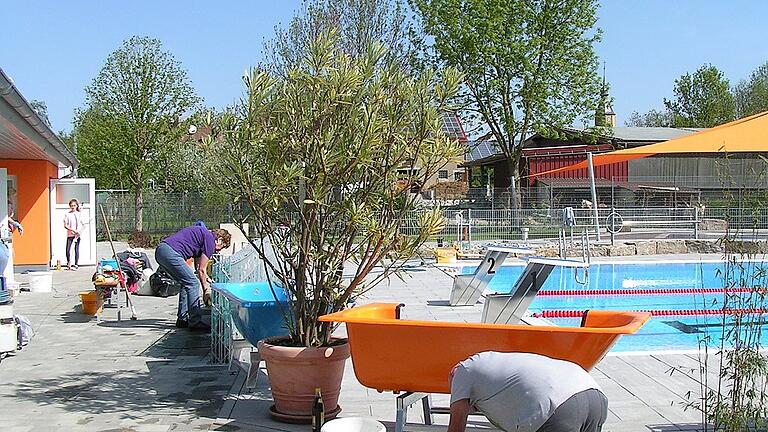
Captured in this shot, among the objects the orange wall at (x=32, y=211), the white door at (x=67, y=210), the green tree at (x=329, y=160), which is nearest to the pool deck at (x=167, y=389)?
the green tree at (x=329, y=160)

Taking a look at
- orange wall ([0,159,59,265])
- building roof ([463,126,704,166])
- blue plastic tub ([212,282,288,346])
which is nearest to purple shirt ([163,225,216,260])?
blue plastic tub ([212,282,288,346])

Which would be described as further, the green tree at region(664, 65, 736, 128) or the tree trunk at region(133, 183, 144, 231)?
the green tree at region(664, 65, 736, 128)

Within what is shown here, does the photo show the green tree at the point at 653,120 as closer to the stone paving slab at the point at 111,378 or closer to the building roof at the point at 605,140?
the building roof at the point at 605,140

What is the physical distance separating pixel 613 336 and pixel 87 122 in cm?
3584

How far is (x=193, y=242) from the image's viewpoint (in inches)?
391

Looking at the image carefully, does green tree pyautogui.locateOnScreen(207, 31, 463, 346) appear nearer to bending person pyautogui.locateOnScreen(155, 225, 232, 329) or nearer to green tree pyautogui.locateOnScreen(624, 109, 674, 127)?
bending person pyautogui.locateOnScreen(155, 225, 232, 329)

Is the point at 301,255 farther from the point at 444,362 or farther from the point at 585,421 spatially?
the point at 585,421

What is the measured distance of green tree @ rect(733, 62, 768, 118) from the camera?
60.3 meters

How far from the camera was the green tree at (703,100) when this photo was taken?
59.8 metres

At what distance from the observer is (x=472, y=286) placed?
39.6ft

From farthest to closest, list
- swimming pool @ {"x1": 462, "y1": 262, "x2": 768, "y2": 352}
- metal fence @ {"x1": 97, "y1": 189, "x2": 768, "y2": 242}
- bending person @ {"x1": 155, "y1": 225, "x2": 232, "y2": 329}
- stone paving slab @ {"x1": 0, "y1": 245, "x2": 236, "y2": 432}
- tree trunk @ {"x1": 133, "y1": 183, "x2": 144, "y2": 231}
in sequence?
tree trunk @ {"x1": 133, "y1": 183, "x2": 144, "y2": 231}
metal fence @ {"x1": 97, "y1": 189, "x2": 768, "y2": 242}
swimming pool @ {"x1": 462, "y1": 262, "x2": 768, "y2": 352}
bending person @ {"x1": 155, "y1": 225, "x2": 232, "y2": 329}
stone paving slab @ {"x1": 0, "y1": 245, "x2": 236, "y2": 432}

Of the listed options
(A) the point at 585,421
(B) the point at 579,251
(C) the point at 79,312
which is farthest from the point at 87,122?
(A) the point at 585,421

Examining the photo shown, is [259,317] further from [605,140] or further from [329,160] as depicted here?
[605,140]

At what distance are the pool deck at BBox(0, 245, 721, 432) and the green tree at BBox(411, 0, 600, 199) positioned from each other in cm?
2508
